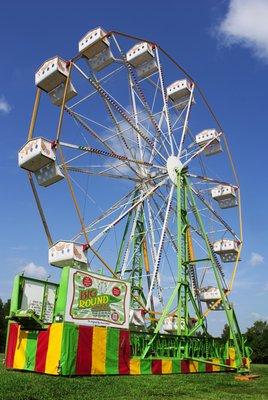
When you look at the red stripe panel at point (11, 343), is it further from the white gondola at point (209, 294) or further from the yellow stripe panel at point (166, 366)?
the white gondola at point (209, 294)

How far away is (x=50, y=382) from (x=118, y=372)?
3776 mm

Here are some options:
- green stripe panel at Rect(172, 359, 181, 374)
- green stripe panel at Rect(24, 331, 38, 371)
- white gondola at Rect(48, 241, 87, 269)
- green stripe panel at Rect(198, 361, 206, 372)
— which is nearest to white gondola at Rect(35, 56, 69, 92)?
white gondola at Rect(48, 241, 87, 269)

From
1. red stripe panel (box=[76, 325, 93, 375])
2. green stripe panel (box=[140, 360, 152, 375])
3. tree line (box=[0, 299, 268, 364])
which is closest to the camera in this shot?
red stripe panel (box=[76, 325, 93, 375])

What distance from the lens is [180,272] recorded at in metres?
18.6

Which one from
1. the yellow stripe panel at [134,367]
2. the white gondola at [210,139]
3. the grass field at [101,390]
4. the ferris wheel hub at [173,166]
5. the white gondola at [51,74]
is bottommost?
the grass field at [101,390]

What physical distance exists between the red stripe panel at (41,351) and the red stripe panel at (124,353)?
235 cm

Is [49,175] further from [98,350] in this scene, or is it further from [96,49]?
[98,350]

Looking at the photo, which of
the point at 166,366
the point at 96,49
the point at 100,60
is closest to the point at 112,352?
the point at 166,366

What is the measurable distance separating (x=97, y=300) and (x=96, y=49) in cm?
1326

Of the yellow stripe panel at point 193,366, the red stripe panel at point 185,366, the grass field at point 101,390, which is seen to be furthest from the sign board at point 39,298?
the yellow stripe panel at point 193,366

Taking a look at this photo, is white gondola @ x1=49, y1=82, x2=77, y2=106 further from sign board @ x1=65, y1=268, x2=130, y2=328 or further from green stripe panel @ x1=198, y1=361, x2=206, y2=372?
green stripe panel @ x1=198, y1=361, x2=206, y2=372

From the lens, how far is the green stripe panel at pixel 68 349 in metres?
11.7

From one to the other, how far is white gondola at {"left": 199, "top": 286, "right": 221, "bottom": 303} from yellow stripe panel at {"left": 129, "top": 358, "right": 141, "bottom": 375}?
1250 cm

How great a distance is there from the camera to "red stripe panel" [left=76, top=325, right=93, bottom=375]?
40.0 feet
